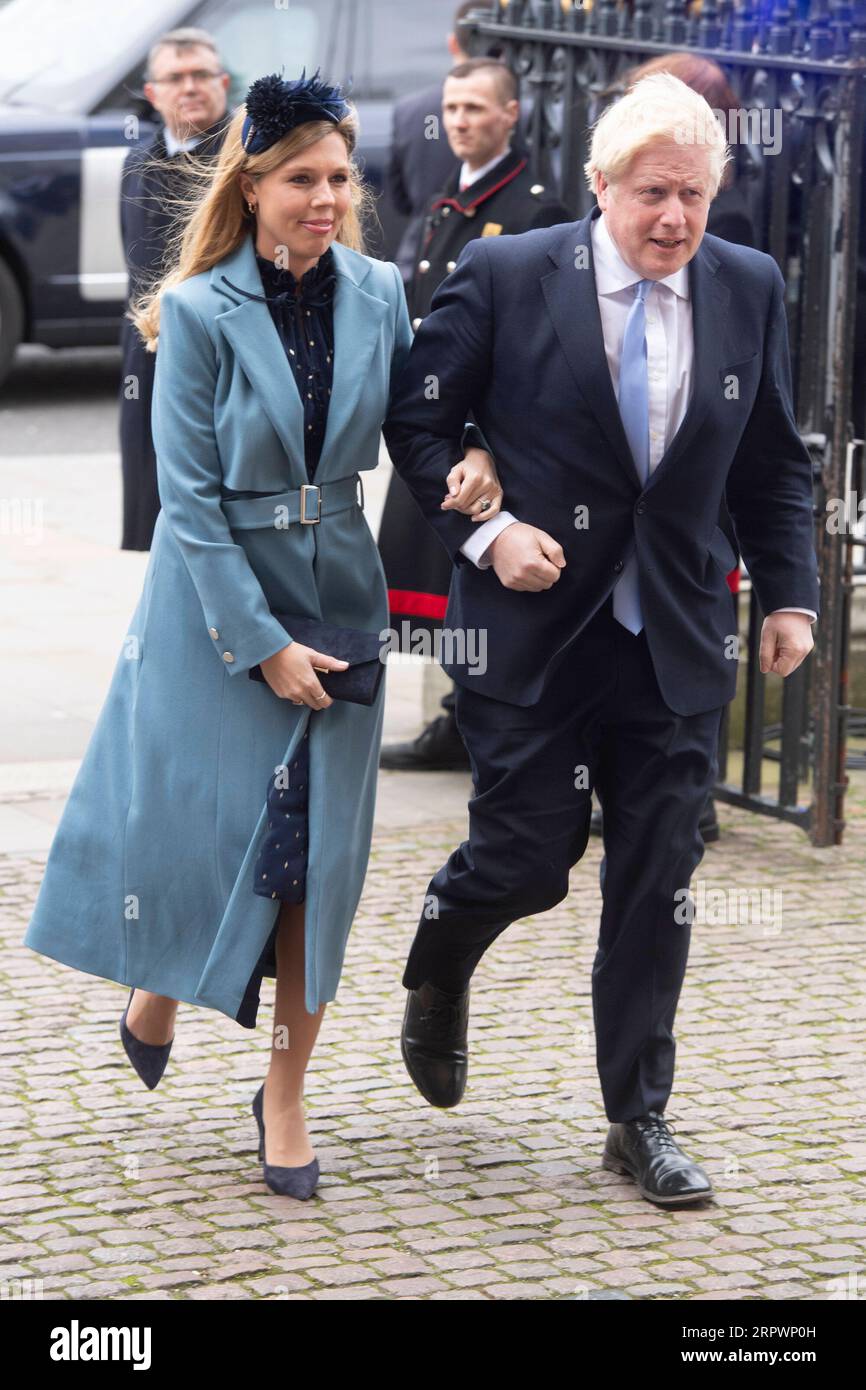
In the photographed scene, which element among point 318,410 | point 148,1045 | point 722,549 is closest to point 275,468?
point 318,410

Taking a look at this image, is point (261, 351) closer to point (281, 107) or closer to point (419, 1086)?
point (281, 107)

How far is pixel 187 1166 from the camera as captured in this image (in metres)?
4.15

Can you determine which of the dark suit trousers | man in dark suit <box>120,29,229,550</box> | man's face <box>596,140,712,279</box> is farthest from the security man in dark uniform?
man's face <box>596,140,712,279</box>

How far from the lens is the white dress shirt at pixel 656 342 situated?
384 cm

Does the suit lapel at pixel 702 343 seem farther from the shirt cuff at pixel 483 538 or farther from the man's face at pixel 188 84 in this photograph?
the man's face at pixel 188 84

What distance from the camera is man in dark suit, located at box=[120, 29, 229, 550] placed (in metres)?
6.13

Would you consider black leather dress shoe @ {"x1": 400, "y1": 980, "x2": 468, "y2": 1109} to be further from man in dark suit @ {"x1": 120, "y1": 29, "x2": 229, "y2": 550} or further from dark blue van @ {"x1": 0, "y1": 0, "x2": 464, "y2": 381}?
dark blue van @ {"x1": 0, "y1": 0, "x2": 464, "y2": 381}

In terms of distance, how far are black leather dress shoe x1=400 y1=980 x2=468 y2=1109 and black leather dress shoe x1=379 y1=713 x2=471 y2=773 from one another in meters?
2.69

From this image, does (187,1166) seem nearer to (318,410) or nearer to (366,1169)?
(366,1169)

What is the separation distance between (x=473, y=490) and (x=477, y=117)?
10.3ft

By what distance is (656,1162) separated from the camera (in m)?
4.03

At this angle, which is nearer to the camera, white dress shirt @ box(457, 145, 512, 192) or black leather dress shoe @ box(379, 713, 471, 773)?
white dress shirt @ box(457, 145, 512, 192)

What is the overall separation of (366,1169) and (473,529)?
1.19 m

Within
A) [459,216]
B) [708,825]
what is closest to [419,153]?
[459,216]
